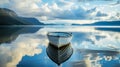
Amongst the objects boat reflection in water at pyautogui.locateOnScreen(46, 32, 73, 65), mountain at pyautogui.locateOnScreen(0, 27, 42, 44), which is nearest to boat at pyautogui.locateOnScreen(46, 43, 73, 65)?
boat reflection in water at pyautogui.locateOnScreen(46, 32, 73, 65)

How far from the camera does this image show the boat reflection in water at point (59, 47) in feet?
8.17

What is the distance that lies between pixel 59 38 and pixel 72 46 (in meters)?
0.15

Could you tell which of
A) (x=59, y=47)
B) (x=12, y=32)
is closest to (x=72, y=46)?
(x=59, y=47)

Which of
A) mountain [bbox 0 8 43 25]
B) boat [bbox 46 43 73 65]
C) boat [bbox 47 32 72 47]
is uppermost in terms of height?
mountain [bbox 0 8 43 25]

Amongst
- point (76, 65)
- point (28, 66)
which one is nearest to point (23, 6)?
point (28, 66)

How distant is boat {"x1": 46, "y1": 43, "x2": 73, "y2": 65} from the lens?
2.51 meters

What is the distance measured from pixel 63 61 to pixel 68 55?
7cm

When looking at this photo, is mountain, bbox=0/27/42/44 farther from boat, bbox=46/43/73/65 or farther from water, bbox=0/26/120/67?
boat, bbox=46/43/73/65

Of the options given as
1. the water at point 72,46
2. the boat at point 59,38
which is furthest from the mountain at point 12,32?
the boat at point 59,38

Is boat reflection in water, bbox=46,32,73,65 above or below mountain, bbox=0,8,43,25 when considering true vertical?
below

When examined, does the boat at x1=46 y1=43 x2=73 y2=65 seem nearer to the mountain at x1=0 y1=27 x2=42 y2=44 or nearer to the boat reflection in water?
the boat reflection in water

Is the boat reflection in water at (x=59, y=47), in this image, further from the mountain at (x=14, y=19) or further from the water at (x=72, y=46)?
the mountain at (x=14, y=19)

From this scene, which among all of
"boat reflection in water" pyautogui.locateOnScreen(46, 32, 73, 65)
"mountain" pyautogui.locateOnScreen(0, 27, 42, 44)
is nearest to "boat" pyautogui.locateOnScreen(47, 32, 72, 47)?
"boat reflection in water" pyautogui.locateOnScreen(46, 32, 73, 65)

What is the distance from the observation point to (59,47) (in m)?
2.50
